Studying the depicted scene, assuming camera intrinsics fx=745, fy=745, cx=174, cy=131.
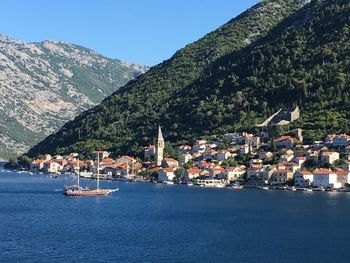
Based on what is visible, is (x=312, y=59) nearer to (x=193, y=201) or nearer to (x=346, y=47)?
(x=346, y=47)

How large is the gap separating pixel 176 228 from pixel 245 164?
75002mm

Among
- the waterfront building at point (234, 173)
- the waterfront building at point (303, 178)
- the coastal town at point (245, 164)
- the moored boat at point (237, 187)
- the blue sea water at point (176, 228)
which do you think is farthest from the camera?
the waterfront building at point (234, 173)

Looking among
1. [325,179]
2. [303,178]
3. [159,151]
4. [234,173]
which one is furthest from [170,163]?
[325,179]

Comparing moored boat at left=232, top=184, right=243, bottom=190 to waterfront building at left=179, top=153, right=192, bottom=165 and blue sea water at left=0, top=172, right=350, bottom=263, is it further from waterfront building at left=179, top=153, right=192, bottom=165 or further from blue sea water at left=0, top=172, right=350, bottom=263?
waterfront building at left=179, top=153, right=192, bottom=165

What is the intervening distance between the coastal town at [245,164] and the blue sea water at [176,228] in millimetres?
17518

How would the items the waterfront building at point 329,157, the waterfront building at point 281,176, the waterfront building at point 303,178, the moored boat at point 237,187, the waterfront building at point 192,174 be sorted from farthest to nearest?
the waterfront building at point 192,174, the waterfront building at point 329,157, the waterfront building at point 281,176, the moored boat at point 237,187, the waterfront building at point 303,178

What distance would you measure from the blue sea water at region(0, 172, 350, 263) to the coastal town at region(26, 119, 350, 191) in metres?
17.5

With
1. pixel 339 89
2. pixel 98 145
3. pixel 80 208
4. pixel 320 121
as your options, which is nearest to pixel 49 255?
pixel 80 208

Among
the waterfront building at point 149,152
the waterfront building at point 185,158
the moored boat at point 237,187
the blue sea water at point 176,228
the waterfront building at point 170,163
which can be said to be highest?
the waterfront building at point 149,152

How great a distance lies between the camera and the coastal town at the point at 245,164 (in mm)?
132250

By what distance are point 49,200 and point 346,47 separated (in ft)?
369

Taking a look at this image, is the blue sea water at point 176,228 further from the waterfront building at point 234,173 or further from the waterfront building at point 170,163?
the waterfront building at point 170,163

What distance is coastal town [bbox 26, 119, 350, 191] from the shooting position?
13225 cm

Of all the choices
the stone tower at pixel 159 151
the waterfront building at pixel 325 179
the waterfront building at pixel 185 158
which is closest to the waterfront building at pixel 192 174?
the waterfront building at pixel 185 158
